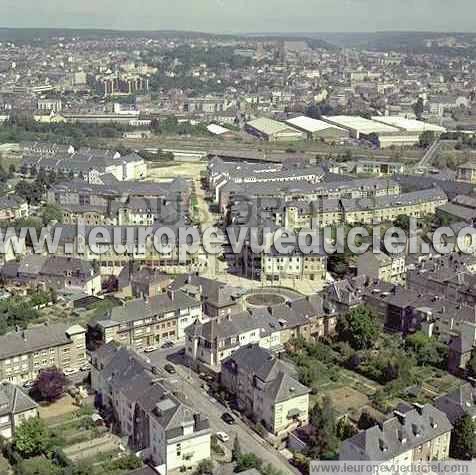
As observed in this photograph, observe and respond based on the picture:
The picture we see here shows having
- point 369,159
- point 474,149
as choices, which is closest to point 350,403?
point 369,159

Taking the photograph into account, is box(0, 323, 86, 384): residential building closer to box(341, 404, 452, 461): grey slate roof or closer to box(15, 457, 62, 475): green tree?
box(15, 457, 62, 475): green tree

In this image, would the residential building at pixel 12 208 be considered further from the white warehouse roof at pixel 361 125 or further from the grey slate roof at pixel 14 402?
the white warehouse roof at pixel 361 125

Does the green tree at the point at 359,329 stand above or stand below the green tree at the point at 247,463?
above

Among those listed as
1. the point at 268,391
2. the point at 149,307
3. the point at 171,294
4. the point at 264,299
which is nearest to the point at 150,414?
the point at 268,391

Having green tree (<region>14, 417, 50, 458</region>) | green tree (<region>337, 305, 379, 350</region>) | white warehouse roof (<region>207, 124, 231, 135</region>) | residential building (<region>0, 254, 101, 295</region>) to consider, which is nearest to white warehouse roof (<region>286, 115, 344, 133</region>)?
white warehouse roof (<region>207, 124, 231, 135</region>)

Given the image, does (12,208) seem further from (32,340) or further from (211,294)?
(32,340)

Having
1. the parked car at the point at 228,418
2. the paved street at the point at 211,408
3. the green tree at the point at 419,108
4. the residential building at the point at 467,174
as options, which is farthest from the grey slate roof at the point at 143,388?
the green tree at the point at 419,108
